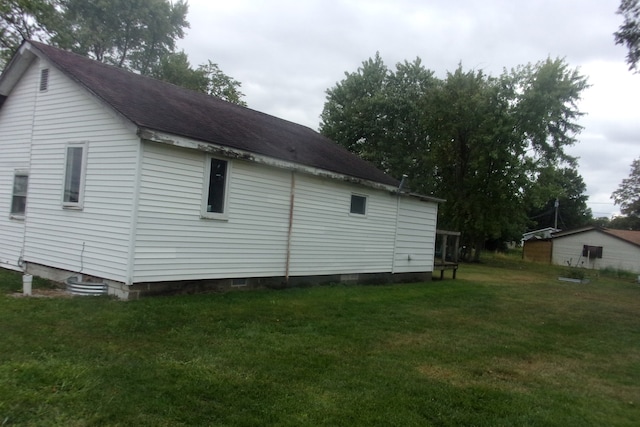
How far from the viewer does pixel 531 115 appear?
28.0 m

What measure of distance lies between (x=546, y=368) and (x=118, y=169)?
752 cm

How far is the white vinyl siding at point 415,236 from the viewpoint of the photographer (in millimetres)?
14352

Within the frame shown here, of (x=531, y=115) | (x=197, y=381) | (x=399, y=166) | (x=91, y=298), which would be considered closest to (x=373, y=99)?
(x=399, y=166)

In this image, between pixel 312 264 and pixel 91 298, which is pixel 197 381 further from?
pixel 312 264

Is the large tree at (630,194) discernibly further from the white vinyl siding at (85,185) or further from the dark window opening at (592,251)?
the white vinyl siding at (85,185)

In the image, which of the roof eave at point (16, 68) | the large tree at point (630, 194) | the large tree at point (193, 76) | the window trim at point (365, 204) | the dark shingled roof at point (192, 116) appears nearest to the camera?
the dark shingled roof at point (192, 116)

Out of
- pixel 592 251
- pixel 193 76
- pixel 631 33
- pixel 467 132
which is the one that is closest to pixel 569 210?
pixel 592 251

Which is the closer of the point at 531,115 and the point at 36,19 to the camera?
the point at 36,19

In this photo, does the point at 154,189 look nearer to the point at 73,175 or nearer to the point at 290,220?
the point at 73,175

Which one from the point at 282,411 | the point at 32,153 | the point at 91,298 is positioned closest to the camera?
the point at 282,411

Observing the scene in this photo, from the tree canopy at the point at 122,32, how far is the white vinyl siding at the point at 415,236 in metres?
20.2

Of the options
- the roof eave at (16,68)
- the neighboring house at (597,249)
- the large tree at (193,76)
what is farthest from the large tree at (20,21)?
the neighboring house at (597,249)

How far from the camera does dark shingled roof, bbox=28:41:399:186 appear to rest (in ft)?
27.8

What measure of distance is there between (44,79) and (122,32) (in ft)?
78.7
